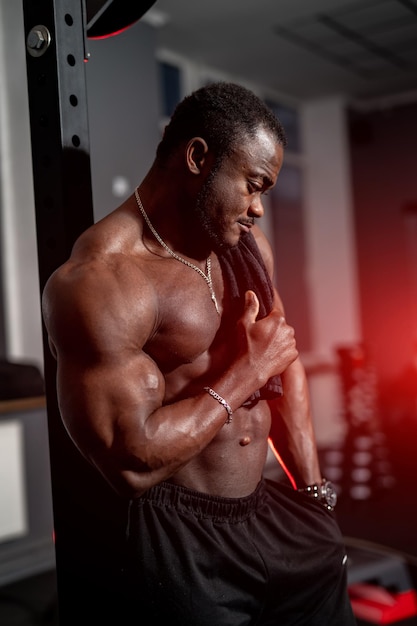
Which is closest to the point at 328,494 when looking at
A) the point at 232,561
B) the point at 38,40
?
the point at 232,561

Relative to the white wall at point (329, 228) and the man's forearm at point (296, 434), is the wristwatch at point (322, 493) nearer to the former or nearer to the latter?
the man's forearm at point (296, 434)

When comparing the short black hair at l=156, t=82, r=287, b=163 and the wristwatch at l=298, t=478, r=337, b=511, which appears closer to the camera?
the short black hair at l=156, t=82, r=287, b=163

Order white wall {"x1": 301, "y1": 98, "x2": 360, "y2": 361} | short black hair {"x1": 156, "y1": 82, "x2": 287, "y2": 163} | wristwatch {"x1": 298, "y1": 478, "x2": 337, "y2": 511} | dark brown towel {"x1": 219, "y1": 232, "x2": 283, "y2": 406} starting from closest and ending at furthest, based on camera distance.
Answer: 1. short black hair {"x1": 156, "y1": 82, "x2": 287, "y2": 163}
2. dark brown towel {"x1": 219, "y1": 232, "x2": 283, "y2": 406}
3. wristwatch {"x1": 298, "y1": 478, "x2": 337, "y2": 511}
4. white wall {"x1": 301, "y1": 98, "x2": 360, "y2": 361}

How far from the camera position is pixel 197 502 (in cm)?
129

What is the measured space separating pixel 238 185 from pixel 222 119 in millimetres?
121

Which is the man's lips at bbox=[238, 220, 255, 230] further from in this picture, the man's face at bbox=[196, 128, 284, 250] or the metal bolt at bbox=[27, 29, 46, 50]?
the metal bolt at bbox=[27, 29, 46, 50]

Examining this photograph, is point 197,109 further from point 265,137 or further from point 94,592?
point 94,592

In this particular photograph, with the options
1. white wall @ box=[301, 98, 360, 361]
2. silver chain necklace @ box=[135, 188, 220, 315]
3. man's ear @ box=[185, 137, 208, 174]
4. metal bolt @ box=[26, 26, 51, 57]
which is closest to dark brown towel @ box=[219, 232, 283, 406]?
silver chain necklace @ box=[135, 188, 220, 315]

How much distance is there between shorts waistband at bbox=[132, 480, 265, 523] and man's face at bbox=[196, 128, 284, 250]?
19.3 inches

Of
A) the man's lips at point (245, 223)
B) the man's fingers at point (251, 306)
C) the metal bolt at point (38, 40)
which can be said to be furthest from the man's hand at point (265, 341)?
the metal bolt at point (38, 40)

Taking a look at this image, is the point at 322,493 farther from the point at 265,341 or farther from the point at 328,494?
the point at 265,341

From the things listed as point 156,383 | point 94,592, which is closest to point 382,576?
point 94,592

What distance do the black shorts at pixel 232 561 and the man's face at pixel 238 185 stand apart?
1.69 feet

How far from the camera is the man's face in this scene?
1189 mm
